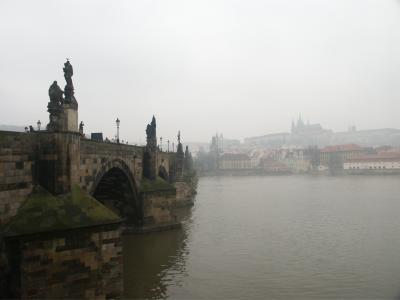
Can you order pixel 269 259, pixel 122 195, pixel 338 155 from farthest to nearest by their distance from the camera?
pixel 338 155
pixel 122 195
pixel 269 259

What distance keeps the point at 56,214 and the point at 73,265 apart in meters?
1.75

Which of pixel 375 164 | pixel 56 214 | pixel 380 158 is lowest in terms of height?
pixel 56 214

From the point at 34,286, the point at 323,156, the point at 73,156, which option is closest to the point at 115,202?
the point at 73,156

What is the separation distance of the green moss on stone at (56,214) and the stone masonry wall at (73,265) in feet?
0.98

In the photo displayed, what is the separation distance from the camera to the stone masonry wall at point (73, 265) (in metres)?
11.9

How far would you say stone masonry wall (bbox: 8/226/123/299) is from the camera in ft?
39.2

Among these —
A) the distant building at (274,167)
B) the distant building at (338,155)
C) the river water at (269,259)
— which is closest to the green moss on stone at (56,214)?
the river water at (269,259)

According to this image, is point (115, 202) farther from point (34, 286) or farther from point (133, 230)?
point (34, 286)

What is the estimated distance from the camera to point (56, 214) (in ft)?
43.3

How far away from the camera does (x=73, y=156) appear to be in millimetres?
14609

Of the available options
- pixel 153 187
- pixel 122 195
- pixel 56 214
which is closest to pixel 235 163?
pixel 153 187

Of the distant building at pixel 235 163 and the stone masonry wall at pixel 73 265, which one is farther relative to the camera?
the distant building at pixel 235 163

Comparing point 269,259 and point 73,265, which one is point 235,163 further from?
point 73,265

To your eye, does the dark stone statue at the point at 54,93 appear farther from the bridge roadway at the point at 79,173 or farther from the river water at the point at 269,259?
the river water at the point at 269,259
